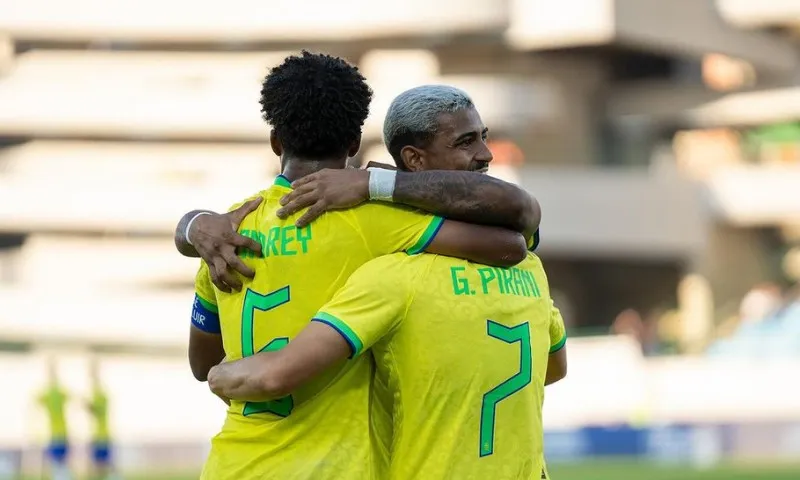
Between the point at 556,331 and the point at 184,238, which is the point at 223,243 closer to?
the point at 184,238

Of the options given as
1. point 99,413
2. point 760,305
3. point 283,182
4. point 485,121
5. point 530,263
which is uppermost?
point 485,121

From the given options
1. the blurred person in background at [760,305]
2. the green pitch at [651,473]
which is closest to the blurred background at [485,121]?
the blurred person in background at [760,305]

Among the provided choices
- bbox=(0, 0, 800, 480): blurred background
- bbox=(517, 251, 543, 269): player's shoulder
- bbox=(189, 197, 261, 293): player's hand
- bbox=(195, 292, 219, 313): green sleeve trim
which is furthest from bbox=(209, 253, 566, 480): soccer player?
bbox=(0, 0, 800, 480): blurred background

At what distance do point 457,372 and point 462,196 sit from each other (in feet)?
1.58

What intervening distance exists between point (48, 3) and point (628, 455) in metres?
25.7

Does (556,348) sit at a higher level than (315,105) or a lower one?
lower

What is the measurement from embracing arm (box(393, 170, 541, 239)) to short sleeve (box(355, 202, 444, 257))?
0.12 feet

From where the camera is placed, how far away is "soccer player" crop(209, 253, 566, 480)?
4.27 meters

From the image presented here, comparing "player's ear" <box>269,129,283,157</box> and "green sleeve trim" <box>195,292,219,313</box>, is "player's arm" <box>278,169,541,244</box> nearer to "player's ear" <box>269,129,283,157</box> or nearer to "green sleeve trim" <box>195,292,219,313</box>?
"player's ear" <box>269,129,283,157</box>

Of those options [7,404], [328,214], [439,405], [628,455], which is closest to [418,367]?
[439,405]

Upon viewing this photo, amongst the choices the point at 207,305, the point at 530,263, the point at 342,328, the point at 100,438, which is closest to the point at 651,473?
the point at 100,438

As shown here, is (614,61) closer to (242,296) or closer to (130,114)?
(130,114)

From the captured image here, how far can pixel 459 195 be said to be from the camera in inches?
172

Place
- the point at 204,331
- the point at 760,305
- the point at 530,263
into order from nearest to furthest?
the point at 530,263 < the point at 204,331 < the point at 760,305
